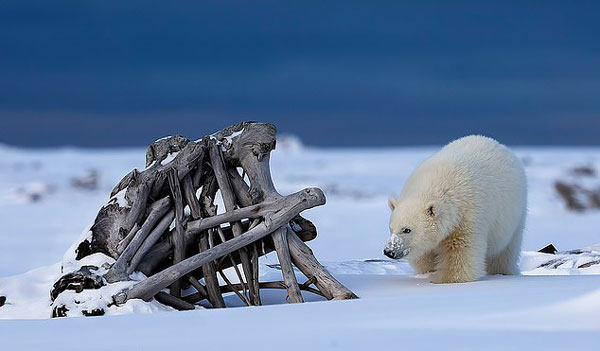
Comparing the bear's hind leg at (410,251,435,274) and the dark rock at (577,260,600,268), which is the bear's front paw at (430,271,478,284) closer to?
the bear's hind leg at (410,251,435,274)

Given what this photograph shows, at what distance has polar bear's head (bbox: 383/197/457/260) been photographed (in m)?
7.64

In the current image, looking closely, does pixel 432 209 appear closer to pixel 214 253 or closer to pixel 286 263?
pixel 286 263

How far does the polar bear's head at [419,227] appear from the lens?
7645 mm

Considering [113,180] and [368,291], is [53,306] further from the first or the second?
[113,180]

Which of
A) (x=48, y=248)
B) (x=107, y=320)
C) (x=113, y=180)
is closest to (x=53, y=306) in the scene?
(x=107, y=320)

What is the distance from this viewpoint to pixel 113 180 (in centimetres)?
3262

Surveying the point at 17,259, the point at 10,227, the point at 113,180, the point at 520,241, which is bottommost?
the point at 520,241

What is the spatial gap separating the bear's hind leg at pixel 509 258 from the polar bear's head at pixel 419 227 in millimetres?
1284

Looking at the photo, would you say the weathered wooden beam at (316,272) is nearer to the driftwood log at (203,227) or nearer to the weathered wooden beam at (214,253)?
the driftwood log at (203,227)

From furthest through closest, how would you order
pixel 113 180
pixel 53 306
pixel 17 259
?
pixel 113 180, pixel 17 259, pixel 53 306

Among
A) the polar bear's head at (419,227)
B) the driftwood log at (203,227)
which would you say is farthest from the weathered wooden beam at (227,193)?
the polar bear's head at (419,227)

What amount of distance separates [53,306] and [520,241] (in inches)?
189

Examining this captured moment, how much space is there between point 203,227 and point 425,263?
7.94 ft

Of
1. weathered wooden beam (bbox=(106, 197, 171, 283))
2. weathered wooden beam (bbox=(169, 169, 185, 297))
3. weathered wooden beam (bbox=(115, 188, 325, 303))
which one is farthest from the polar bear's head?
weathered wooden beam (bbox=(106, 197, 171, 283))
